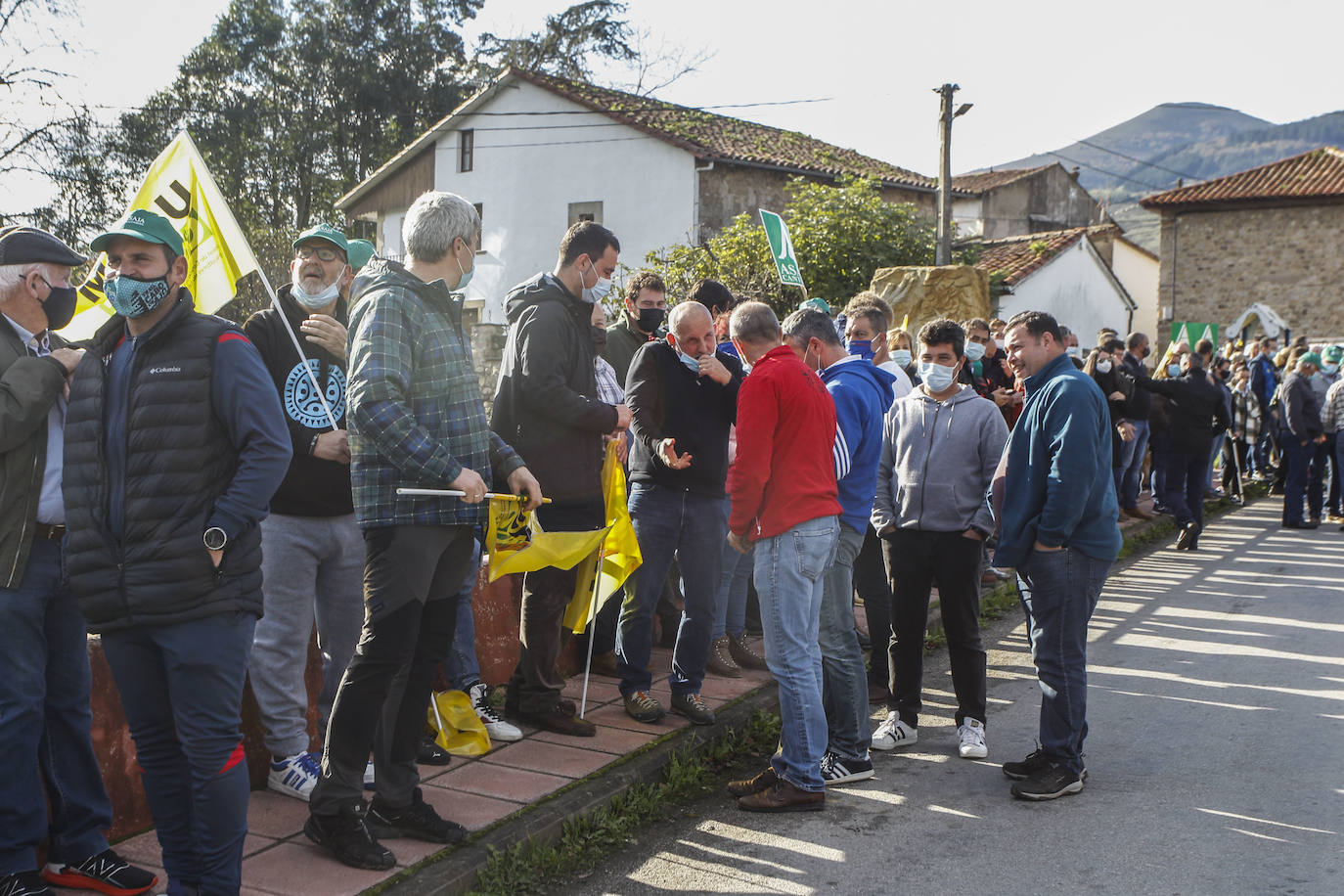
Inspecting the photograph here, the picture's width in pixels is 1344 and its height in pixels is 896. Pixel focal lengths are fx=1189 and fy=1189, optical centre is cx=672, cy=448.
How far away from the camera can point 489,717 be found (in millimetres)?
5504

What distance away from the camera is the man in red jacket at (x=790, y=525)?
192 inches

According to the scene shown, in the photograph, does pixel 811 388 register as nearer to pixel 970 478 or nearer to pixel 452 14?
pixel 970 478

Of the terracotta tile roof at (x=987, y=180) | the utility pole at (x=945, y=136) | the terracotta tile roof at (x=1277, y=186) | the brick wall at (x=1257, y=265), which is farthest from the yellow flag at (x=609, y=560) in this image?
the brick wall at (x=1257, y=265)

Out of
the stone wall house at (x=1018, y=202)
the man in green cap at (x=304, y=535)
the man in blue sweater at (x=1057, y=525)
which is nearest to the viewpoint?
the man in green cap at (x=304, y=535)

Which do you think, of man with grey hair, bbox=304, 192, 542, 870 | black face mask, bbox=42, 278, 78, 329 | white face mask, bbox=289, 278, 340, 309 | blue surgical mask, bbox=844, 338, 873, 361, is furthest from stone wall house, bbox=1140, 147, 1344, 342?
black face mask, bbox=42, 278, 78, 329

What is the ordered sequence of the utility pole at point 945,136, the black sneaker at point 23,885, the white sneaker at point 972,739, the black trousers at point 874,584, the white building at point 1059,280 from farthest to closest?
the white building at point 1059,280, the utility pole at point 945,136, the black trousers at point 874,584, the white sneaker at point 972,739, the black sneaker at point 23,885

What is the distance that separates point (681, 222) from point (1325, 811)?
25270 mm

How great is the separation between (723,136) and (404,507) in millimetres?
29153

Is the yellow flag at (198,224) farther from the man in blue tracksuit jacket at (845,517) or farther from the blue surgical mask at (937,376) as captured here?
the blue surgical mask at (937,376)

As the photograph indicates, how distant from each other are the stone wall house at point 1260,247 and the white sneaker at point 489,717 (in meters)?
39.2

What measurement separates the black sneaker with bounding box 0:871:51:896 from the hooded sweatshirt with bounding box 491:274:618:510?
8.19ft

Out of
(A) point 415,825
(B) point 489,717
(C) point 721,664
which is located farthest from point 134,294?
(C) point 721,664

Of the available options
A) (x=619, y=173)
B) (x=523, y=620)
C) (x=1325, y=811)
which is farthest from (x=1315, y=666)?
(x=619, y=173)

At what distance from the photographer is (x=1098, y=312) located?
33.8m
